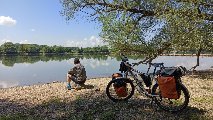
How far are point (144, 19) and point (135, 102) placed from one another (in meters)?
14.0

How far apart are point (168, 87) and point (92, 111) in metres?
2.97

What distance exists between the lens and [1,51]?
18838 centimetres

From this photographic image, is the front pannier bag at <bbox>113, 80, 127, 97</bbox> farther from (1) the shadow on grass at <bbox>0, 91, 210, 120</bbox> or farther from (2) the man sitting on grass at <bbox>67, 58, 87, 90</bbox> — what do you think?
(2) the man sitting on grass at <bbox>67, 58, 87, 90</bbox>

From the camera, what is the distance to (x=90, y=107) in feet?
45.6

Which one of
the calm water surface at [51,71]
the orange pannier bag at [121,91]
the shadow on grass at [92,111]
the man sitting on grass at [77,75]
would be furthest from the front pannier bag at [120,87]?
the calm water surface at [51,71]

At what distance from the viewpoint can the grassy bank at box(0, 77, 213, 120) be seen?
12655mm

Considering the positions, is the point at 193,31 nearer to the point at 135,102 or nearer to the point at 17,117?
the point at 135,102

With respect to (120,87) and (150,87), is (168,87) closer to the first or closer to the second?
(150,87)

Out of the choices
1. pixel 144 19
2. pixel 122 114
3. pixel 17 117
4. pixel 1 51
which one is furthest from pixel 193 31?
pixel 1 51

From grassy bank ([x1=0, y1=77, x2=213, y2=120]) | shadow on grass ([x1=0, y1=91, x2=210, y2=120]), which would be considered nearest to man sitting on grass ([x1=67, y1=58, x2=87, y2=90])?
grassy bank ([x1=0, y1=77, x2=213, y2=120])

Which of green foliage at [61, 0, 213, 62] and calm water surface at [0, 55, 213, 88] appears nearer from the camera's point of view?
green foliage at [61, 0, 213, 62]

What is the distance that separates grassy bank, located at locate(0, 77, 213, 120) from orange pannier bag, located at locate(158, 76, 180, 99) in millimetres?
780

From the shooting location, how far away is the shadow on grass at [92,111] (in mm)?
12570

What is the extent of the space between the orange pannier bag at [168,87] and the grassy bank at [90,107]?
30.7 inches
